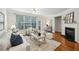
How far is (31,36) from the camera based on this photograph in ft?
7.63

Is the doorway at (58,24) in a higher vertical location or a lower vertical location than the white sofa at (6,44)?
higher

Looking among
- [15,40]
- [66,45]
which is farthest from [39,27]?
[66,45]

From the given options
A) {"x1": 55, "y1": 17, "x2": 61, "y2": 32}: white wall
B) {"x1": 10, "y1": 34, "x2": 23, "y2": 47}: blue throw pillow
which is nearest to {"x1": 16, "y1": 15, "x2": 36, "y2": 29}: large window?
{"x1": 10, "y1": 34, "x2": 23, "y2": 47}: blue throw pillow

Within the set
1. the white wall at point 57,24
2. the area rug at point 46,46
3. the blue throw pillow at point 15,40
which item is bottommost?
the area rug at point 46,46

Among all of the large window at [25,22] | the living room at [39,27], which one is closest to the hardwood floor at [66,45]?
the living room at [39,27]

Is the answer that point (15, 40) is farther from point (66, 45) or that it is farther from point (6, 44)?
point (66, 45)

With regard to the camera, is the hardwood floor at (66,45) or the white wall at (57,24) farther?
the white wall at (57,24)

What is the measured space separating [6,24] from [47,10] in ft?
2.81

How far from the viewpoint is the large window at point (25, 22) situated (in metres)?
2.30

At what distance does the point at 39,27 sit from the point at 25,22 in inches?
11.9

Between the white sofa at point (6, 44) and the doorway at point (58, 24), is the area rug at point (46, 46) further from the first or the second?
the doorway at point (58, 24)

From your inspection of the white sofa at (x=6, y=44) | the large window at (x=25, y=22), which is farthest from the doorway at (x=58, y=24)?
the white sofa at (x=6, y=44)

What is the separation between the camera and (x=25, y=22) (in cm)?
232

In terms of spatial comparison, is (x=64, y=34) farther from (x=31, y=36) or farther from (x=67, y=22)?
(x=31, y=36)
